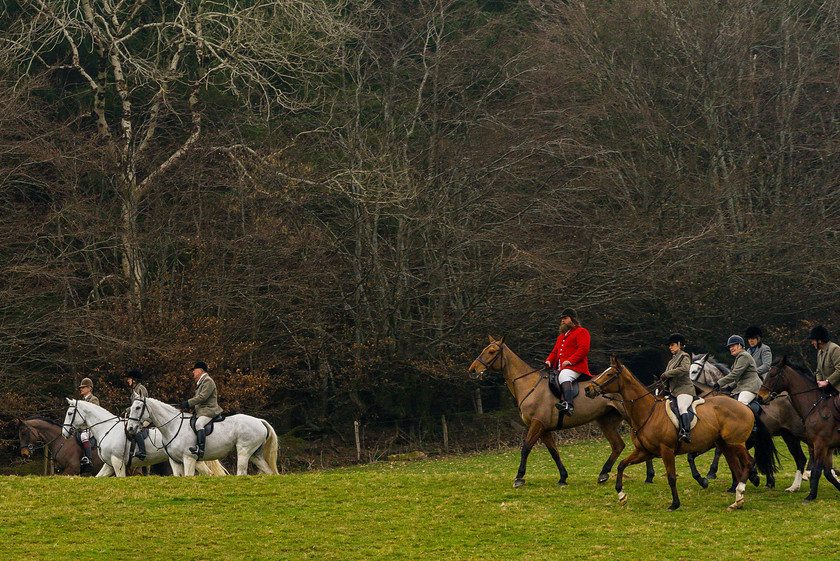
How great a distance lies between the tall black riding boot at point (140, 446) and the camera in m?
21.5

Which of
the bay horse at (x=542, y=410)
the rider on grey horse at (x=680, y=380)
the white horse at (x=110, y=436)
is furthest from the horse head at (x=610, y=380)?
the white horse at (x=110, y=436)

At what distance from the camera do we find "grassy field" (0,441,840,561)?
1508 centimetres

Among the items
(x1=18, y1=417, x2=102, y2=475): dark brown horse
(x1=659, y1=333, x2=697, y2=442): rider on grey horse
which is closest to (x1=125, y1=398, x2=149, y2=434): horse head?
A: (x1=18, y1=417, x2=102, y2=475): dark brown horse

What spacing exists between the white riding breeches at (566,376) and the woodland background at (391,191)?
1499 cm

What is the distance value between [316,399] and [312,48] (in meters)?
12.5

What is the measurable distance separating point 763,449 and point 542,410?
361 cm

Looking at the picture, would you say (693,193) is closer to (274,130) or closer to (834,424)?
(274,130)

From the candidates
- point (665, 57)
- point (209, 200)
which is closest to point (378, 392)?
point (209, 200)

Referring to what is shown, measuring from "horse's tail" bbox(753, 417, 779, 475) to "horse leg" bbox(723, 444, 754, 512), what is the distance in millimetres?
889

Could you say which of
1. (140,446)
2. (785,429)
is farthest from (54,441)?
(785,429)

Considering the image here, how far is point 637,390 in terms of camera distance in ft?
56.0

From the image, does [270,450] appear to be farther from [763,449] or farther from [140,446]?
[763,449]

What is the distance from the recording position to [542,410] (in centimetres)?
1905

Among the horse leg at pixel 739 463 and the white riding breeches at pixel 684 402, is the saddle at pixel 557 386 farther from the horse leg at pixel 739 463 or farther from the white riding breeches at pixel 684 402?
the horse leg at pixel 739 463
